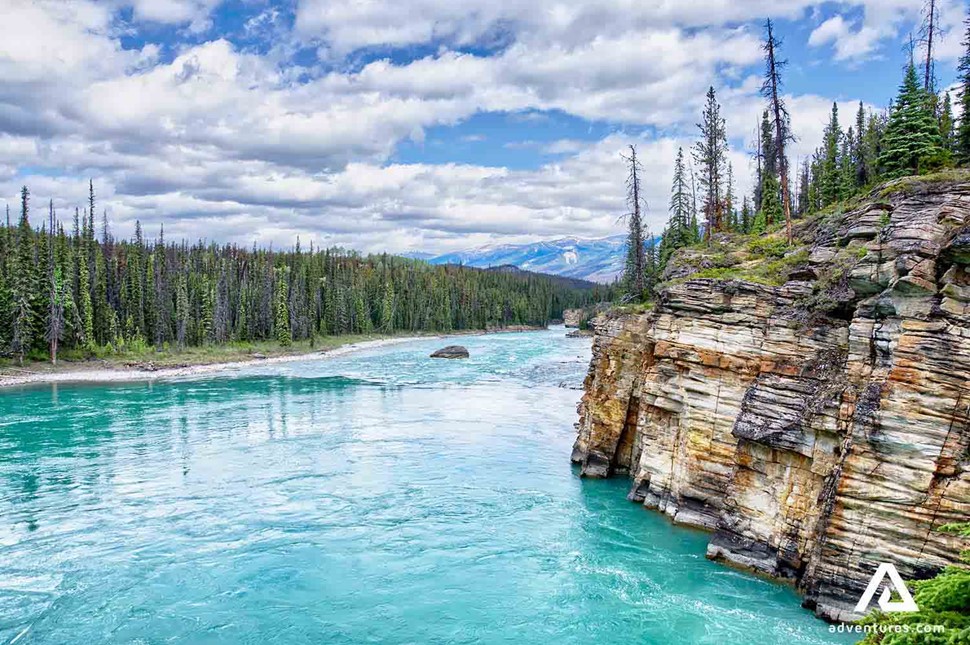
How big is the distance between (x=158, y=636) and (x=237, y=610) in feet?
6.95

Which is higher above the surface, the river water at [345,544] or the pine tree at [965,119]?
the pine tree at [965,119]

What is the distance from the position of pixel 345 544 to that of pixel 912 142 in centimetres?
3566

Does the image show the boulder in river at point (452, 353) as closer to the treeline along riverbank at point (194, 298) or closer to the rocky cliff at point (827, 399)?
the treeline along riverbank at point (194, 298)

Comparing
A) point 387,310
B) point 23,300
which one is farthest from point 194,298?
point 387,310

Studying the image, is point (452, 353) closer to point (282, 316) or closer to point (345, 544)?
point (282, 316)

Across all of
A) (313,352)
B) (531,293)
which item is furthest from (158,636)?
(531,293)

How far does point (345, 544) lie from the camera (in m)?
22.8

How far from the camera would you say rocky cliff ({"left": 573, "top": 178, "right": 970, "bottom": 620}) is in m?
15.2

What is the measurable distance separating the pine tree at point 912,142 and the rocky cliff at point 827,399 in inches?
443

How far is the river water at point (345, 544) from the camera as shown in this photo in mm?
17516

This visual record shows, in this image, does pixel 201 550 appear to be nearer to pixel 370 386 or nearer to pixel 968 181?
pixel 968 181

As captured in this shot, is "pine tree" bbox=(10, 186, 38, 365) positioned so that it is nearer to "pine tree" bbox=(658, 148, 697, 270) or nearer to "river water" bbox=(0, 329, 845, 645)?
"river water" bbox=(0, 329, 845, 645)

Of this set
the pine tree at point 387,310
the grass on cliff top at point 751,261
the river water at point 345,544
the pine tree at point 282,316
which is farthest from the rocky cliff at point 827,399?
the pine tree at point 387,310

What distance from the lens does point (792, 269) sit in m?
23.3
